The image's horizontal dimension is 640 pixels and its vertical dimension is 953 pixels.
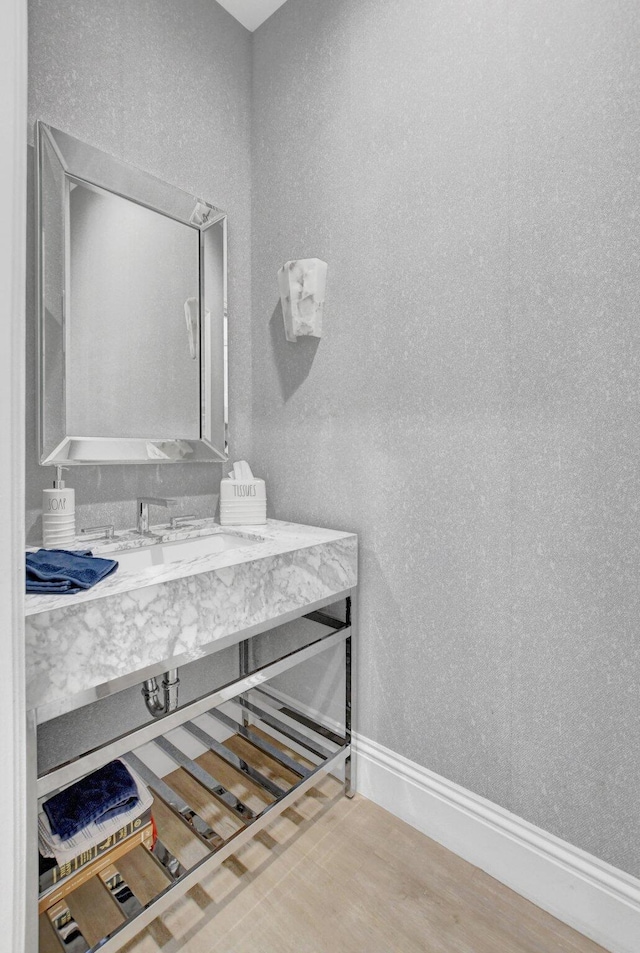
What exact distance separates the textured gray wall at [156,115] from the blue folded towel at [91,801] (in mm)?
627

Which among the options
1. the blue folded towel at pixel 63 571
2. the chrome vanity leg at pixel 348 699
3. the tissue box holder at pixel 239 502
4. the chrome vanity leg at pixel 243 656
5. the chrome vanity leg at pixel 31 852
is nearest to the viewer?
the chrome vanity leg at pixel 31 852

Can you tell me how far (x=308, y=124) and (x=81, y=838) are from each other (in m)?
2.12

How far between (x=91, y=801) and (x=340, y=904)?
2.10 ft

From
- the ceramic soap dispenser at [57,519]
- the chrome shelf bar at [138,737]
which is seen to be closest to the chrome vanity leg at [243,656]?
the chrome shelf bar at [138,737]

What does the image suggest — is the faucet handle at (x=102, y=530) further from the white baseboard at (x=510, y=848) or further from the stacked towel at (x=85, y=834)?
the white baseboard at (x=510, y=848)

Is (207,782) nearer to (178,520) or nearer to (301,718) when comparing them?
(301,718)

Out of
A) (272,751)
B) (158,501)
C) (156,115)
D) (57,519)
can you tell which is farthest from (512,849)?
(156,115)

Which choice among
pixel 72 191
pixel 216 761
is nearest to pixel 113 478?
pixel 72 191

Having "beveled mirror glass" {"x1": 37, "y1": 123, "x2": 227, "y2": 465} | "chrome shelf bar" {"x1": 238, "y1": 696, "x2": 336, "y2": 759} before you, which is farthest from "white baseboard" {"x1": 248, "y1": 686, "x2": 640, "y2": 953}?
"beveled mirror glass" {"x1": 37, "y1": 123, "x2": 227, "y2": 465}

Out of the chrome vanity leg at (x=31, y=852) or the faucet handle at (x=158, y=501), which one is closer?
the chrome vanity leg at (x=31, y=852)

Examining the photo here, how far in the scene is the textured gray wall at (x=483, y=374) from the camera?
104 centimetres

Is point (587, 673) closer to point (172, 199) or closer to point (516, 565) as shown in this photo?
point (516, 565)

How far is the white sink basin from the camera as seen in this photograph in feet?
4.42

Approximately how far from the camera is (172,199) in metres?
1.54
